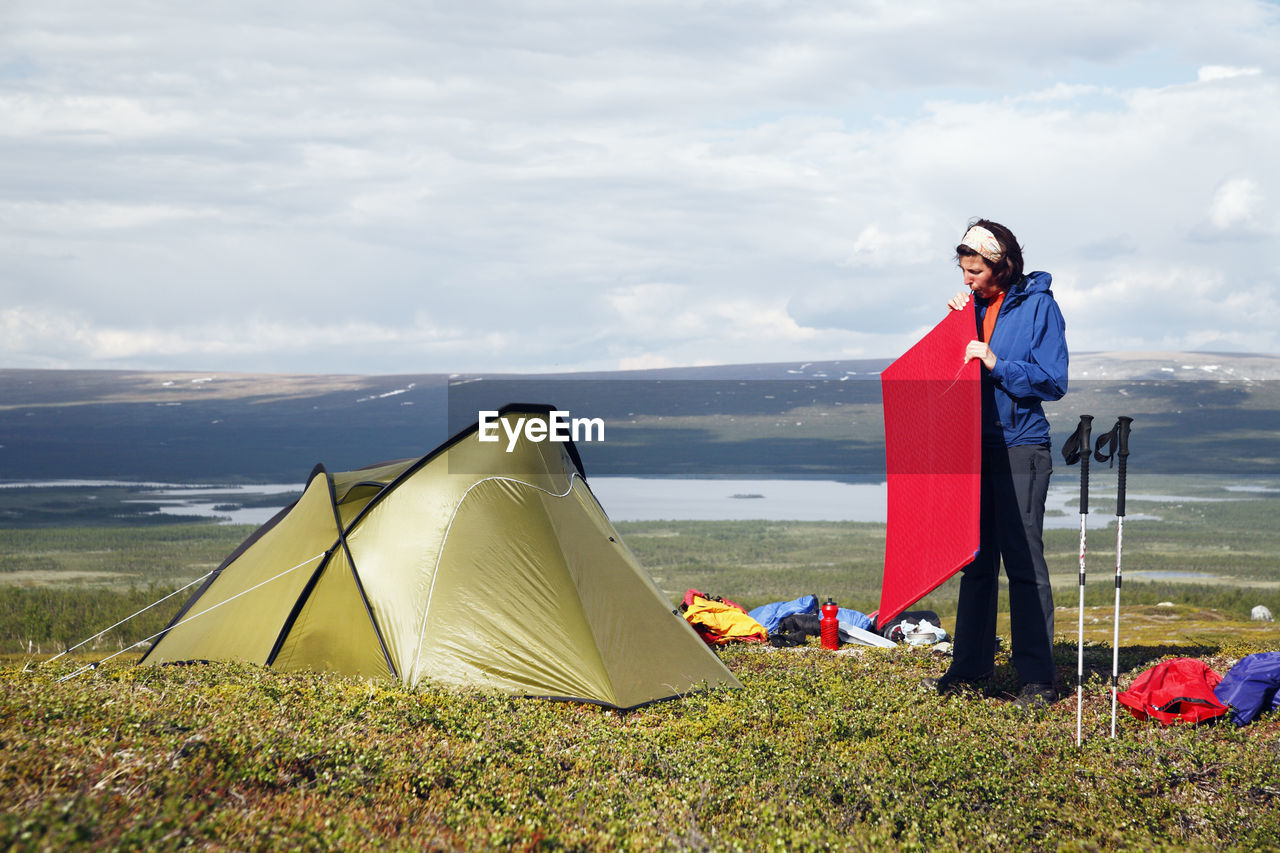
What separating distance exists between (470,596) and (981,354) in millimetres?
4596

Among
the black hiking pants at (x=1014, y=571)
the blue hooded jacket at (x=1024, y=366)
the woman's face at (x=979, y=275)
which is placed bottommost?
the black hiking pants at (x=1014, y=571)

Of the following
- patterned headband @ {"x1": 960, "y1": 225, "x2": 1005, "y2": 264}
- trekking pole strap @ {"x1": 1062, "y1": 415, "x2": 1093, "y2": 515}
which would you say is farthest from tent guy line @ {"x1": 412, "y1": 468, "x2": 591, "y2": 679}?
trekking pole strap @ {"x1": 1062, "y1": 415, "x2": 1093, "y2": 515}

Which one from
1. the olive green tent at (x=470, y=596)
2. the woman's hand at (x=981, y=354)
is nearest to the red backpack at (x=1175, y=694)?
the woman's hand at (x=981, y=354)

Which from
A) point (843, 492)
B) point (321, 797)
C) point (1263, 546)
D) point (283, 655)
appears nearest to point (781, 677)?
point (283, 655)

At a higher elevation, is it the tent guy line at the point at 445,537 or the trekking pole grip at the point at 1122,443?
the trekking pole grip at the point at 1122,443

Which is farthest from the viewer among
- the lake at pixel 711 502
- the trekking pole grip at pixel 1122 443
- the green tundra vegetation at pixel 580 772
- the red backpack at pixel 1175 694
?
the lake at pixel 711 502

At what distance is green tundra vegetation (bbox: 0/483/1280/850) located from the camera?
4.45 meters

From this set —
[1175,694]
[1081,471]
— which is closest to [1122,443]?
[1081,471]

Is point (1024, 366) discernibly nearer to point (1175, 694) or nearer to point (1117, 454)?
point (1117, 454)

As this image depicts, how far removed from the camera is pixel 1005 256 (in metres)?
7.61

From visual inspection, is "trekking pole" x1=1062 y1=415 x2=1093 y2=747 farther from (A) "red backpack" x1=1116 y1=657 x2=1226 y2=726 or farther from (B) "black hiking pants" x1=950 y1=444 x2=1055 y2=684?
(A) "red backpack" x1=1116 y1=657 x2=1226 y2=726

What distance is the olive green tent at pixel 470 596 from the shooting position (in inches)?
327

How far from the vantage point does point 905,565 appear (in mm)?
8172

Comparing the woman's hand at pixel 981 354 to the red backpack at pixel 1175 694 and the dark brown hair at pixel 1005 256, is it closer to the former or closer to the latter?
the dark brown hair at pixel 1005 256
